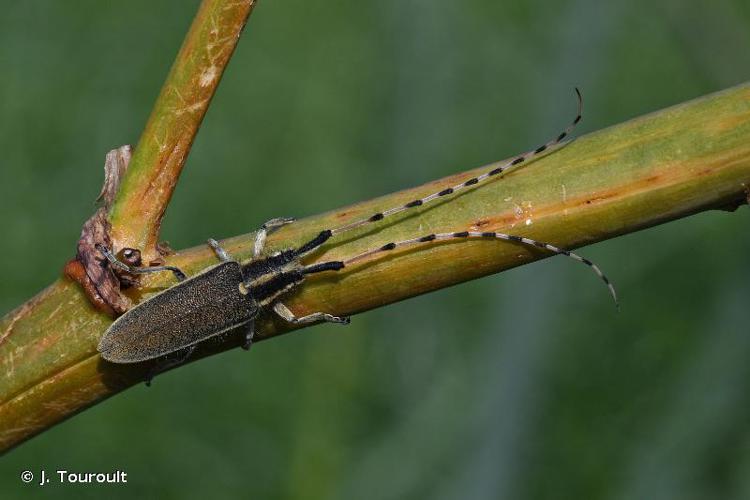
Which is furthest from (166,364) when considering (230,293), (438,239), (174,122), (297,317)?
(438,239)

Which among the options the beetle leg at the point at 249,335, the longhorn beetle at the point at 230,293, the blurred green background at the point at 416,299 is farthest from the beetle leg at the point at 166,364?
the blurred green background at the point at 416,299

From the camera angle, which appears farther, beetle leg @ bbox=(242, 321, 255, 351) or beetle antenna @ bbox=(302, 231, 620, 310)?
beetle leg @ bbox=(242, 321, 255, 351)

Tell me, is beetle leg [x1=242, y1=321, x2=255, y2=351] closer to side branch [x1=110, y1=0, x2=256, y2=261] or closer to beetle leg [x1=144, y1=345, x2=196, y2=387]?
beetle leg [x1=144, y1=345, x2=196, y2=387]

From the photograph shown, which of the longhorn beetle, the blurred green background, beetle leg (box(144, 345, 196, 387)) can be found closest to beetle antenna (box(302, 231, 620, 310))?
the longhorn beetle

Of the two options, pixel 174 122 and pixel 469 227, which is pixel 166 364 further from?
pixel 469 227

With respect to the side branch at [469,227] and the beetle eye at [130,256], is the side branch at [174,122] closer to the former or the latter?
the beetle eye at [130,256]

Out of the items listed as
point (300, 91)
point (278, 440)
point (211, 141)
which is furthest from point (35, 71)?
point (278, 440)

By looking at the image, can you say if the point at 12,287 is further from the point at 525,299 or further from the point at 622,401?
the point at 622,401
